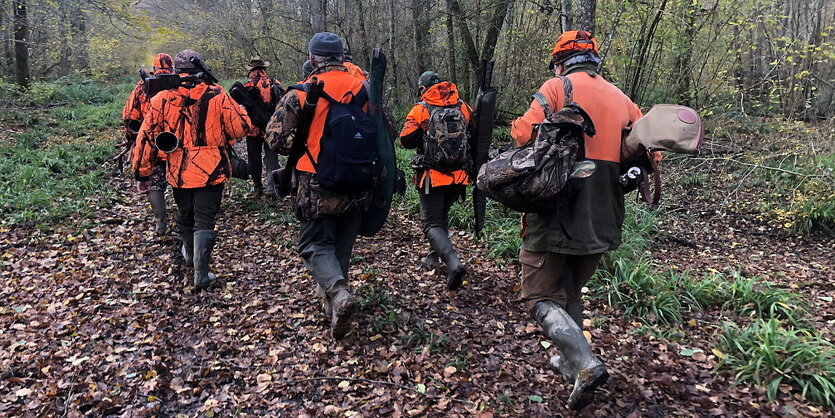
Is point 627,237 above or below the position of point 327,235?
below

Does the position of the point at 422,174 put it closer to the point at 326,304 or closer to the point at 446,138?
the point at 446,138

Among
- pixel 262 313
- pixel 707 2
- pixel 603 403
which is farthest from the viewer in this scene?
pixel 707 2

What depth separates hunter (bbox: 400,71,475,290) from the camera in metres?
4.66

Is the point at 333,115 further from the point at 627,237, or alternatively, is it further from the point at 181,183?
the point at 627,237

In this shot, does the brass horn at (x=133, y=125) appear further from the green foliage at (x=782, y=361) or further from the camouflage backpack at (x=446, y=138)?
the green foliage at (x=782, y=361)

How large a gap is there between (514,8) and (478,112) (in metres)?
7.32

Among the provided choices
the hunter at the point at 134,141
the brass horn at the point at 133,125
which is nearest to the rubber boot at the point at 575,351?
the hunter at the point at 134,141

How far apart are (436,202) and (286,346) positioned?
77.8 inches

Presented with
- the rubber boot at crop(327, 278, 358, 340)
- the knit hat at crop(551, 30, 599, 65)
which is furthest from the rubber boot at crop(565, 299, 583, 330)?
the knit hat at crop(551, 30, 599, 65)

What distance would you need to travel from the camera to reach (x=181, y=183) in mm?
4527

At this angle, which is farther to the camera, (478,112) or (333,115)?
(478,112)

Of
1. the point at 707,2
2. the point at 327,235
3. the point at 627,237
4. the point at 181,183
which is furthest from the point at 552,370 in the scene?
the point at 707,2

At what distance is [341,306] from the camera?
361 cm

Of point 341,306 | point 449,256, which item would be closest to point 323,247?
point 341,306
